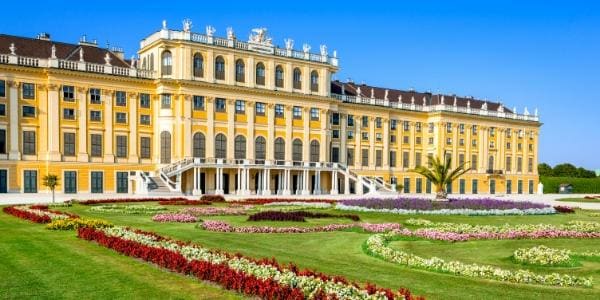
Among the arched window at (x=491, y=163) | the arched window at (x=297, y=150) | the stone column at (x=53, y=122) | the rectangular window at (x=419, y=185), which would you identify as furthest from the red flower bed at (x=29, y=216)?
the arched window at (x=491, y=163)

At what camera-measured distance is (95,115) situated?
2395 inches

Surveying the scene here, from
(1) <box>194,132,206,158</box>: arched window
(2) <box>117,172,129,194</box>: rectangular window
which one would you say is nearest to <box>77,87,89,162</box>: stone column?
(2) <box>117,172,129,194</box>: rectangular window

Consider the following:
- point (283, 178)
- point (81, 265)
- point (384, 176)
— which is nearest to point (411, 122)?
point (384, 176)

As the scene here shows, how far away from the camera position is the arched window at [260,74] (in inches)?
2737

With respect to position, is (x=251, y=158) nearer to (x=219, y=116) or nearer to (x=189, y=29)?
(x=219, y=116)

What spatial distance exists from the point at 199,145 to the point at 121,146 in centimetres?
818

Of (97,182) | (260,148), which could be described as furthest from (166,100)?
(260,148)

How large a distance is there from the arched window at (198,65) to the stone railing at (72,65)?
470 centimetres

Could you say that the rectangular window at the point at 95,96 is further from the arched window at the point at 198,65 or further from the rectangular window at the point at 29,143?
the arched window at the point at 198,65

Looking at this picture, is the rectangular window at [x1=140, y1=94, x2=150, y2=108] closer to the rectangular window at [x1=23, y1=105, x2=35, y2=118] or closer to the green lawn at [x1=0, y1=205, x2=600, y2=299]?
the rectangular window at [x1=23, y1=105, x2=35, y2=118]

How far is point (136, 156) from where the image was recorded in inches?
2485

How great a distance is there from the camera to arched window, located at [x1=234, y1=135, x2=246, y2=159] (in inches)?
2670

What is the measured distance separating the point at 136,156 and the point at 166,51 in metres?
11.7

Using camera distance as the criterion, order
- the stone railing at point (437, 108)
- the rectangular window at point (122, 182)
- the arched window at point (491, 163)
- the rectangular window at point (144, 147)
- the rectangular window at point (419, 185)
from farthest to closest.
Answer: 1. the arched window at point (491, 163)
2. the rectangular window at point (419, 185)
3. the stone railing at point (437, 108)
4. the rectangular window at point (144, 147)
5. the rectangular window at point (122, 182)
